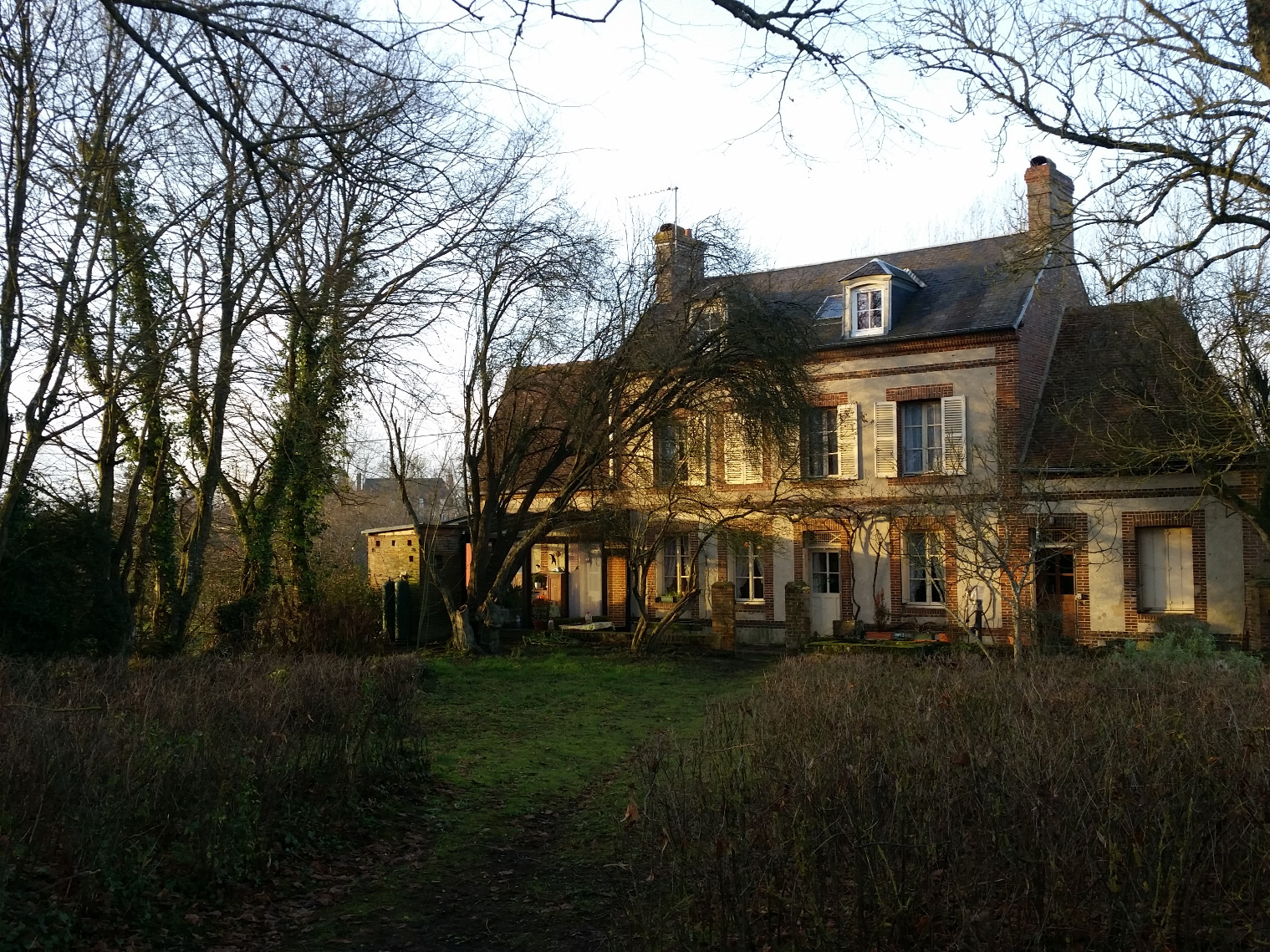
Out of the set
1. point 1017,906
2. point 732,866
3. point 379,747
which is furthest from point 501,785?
point 1017,906

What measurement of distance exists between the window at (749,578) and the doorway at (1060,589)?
254 inches

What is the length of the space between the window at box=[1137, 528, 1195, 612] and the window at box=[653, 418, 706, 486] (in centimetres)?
906

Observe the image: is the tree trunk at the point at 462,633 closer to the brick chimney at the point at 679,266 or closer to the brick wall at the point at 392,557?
the brick wall at the point at 392,557

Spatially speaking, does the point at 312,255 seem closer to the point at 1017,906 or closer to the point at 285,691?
the point at 285,691

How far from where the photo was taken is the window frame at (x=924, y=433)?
78.8 ft

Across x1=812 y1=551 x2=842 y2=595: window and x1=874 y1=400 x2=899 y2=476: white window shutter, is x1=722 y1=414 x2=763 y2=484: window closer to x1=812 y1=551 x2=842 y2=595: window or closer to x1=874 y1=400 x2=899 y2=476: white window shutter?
x1=812 y1=551 x2=842 y2=595: window

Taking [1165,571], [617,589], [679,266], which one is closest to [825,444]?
[617,589]

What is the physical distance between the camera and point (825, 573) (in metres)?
25.5

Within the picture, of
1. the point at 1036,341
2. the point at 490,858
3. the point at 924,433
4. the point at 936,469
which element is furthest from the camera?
the point at 924,433

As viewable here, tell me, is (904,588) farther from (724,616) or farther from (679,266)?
(679,266)

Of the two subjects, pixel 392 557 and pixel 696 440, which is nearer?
pixel 696 440

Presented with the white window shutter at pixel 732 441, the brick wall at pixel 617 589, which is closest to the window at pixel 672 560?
the brick wall at pixel 617 589

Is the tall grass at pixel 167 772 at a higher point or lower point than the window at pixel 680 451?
lower

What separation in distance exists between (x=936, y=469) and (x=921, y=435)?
66.7 inches
